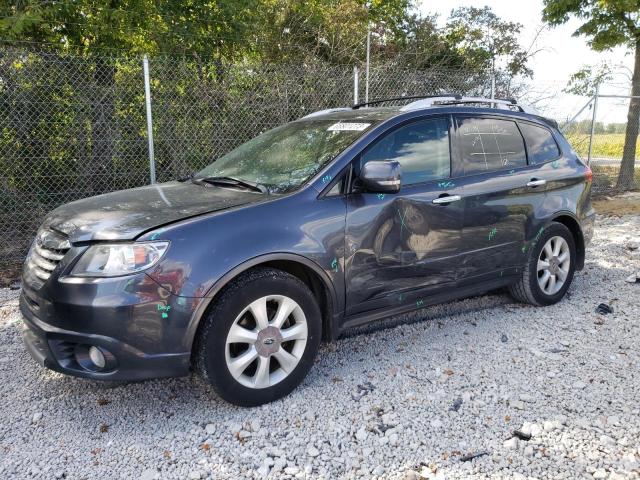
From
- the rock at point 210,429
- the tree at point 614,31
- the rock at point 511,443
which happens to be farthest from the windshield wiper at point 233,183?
the tree at point 614,31

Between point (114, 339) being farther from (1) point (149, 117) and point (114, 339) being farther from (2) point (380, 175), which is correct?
(1) point (149, 117)

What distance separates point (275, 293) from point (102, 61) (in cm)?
458

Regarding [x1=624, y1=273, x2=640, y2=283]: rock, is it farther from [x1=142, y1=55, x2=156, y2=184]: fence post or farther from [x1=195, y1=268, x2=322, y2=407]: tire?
[x1=142, y1=55, x2=156, y2=184]: fence post

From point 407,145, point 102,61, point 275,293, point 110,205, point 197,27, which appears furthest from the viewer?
point 197,27

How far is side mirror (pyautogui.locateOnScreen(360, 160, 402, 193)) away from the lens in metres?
3.31

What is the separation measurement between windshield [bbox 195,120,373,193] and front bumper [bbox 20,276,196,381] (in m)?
1.08

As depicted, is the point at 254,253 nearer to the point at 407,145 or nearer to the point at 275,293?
the point at 275,293

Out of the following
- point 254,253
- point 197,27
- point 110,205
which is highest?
point 197,27

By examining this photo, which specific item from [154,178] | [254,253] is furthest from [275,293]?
[154,178]

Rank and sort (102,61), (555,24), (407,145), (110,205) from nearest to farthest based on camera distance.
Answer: (110,205) → (407,145) → (102,61) → (555,24)

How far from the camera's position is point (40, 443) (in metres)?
2.81

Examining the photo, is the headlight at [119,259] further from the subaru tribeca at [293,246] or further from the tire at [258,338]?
the tire at [258,338]

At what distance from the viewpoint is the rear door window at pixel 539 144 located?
460cm

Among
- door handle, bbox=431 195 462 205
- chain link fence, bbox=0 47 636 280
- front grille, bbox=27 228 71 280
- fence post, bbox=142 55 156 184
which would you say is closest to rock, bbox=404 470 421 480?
door handle, bbox=431 195 462 205
